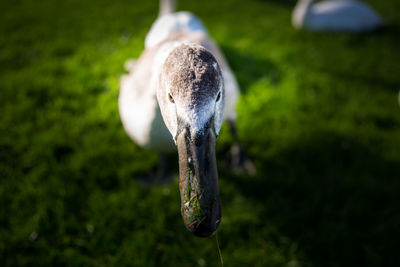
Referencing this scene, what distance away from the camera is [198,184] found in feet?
4.83

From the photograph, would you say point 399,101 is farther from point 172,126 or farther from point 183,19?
point 172,126

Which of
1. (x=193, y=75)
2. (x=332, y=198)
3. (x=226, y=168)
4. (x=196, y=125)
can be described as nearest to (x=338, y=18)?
(x=332, y=198)

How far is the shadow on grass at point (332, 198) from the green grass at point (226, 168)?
1cm

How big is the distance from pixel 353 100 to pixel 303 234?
2725 millimetres

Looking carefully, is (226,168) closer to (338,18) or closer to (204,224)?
(204,224)

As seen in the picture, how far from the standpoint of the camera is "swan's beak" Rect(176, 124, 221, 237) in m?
1.45

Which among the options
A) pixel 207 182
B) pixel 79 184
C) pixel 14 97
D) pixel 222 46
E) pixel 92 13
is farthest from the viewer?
pixel 92 13

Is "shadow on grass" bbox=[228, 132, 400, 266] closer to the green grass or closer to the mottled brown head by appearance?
the green grass

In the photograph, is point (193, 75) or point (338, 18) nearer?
point (193, 75)

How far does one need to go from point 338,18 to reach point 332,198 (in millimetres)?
5146

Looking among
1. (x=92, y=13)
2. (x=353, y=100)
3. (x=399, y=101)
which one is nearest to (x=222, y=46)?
(x=353, y=100)

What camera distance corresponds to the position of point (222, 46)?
564 centimetres

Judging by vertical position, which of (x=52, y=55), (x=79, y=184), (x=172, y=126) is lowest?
(x=79, y=184)

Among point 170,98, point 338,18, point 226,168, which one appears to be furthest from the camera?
point 338,18
